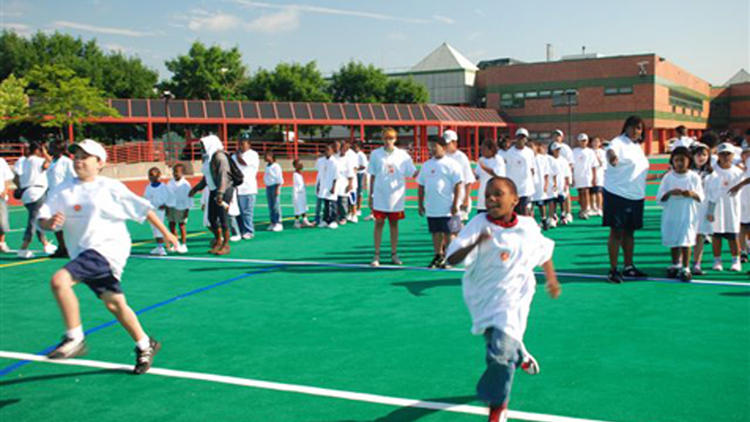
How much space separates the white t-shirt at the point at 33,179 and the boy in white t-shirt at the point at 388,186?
19.9ft

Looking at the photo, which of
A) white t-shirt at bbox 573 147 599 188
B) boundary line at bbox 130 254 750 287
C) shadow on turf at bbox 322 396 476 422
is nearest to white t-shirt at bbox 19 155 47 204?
boundary line at bbox 130 254 750 287

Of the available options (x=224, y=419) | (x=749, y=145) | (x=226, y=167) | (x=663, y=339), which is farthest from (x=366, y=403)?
(x=749, y=145)

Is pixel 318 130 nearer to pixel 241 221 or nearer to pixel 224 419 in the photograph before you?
pixel 241 221

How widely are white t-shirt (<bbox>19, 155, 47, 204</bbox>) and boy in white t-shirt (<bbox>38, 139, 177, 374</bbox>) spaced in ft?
23.2

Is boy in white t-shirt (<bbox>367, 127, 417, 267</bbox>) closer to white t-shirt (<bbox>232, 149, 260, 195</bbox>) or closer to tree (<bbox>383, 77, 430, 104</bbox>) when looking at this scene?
white t-shirt (<bbox>232, 149, 260, 195</bbox>)

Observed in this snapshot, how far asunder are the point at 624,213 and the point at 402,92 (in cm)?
5598

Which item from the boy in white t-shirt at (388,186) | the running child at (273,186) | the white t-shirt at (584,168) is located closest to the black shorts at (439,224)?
the boy in white t-shirt at (388,186)

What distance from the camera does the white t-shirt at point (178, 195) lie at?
37.4 feet

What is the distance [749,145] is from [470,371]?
7633 mm

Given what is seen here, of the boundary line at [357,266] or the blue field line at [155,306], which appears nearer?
the blue field line at [155,306]

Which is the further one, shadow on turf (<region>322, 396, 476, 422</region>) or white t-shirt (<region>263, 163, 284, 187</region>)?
white t-shirt (<region>263, 163, 284, 187</region>)

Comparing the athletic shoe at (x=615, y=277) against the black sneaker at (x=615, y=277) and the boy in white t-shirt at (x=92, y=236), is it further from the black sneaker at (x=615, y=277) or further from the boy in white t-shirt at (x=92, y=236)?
the boy in white t-shirt at (x=92, y=236)

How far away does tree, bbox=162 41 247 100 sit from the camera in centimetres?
5394

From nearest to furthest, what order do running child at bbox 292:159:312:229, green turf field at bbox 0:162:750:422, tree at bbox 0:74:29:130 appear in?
green turf field at bbox 0:162:750:422 < running child at bbox 292:159:312:229 < tree at bbox 0:74:29:130
